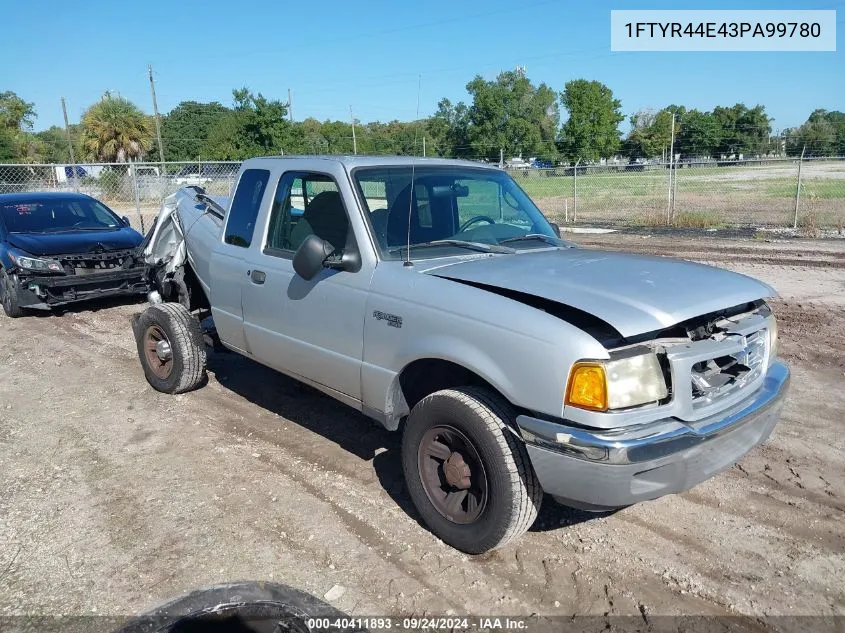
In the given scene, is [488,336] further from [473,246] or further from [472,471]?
[473,246]

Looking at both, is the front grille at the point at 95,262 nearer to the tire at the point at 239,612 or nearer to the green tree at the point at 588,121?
the tire at the point at 239,612

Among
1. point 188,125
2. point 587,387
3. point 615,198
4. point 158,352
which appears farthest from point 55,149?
point 587,387

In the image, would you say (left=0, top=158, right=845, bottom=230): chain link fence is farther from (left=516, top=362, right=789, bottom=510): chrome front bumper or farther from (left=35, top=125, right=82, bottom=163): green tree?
(left=35, top=125, right=82, bottom=163): green tree

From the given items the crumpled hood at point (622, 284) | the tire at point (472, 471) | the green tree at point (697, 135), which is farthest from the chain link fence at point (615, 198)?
the green tree at point (697, 135)

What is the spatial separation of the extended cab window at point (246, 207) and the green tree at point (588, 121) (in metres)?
69.0

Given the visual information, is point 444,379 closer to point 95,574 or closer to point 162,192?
point 95,574

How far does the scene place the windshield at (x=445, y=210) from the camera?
4105 millimetres

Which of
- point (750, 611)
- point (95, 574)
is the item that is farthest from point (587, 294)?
point (95, 574)

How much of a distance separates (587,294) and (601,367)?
421 mm

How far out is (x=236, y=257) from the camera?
4.99 metres

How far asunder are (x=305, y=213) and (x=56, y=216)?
741 cm

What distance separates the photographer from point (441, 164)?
4.71 m

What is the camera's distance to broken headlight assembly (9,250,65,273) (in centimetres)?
897

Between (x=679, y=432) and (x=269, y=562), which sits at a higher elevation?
(x=679, y=432)
